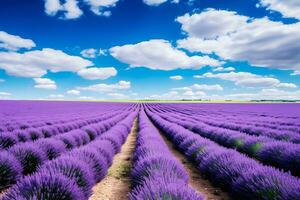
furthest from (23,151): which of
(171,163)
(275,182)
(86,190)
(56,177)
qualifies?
(275,182)

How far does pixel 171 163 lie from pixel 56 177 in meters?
1.75

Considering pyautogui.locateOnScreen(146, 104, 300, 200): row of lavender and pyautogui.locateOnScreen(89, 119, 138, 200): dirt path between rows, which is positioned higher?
pyautogui.locateOnScreen(146, 104, 300, 200): row of lavender

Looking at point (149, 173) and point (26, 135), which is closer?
point (149, 173)

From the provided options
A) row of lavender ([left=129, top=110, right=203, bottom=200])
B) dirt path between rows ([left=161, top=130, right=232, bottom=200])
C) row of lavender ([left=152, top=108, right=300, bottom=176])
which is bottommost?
dirt path between rows ([left=161, top=130, right=232, bottom=200])

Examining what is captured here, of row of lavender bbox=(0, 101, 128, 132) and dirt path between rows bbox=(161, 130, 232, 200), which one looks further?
row of lavender bbox=(0, 101, 128, 132)

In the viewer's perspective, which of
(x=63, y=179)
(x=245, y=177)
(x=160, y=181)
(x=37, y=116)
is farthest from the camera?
(x=37, y=116)

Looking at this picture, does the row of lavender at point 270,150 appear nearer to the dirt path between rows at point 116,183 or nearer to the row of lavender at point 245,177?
the row of lavender at point 245,177

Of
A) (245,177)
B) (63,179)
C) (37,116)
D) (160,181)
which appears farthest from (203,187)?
(37,116)

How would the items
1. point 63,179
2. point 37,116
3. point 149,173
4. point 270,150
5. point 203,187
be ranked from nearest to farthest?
point 63,179, point 149,173, point 203,187, point 270,150, point 37,116

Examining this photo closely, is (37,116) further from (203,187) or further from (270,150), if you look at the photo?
(270,150)

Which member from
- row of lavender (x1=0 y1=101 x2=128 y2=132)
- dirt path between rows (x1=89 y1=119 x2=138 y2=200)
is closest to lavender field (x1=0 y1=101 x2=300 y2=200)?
dirt path between rows (x1=89 y1=119 x2=138 y2=200)

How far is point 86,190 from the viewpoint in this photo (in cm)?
346

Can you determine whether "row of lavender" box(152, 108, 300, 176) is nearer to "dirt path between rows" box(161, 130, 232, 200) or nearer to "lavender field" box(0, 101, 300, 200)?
"lavender field" box(0, 101, 300, 200)

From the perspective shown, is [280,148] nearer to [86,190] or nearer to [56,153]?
[86,190]
